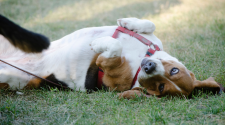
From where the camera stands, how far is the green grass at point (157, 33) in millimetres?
1979

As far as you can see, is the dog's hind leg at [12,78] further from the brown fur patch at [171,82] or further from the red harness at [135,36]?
the brown fur patch at [171,82]

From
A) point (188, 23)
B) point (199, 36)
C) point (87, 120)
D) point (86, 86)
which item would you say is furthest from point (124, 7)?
point (87, 120)

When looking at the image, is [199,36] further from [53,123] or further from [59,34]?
[53,123]

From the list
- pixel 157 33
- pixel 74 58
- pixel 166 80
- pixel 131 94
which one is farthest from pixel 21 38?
pixel 157 33

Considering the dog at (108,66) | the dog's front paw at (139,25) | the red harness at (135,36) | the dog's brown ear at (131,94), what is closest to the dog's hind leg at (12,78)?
the dog at (108,66)

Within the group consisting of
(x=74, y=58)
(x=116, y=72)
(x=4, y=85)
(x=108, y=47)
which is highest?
(x=108, y=47)

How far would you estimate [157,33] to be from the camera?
4.92m

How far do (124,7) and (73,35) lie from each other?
15.9 feet

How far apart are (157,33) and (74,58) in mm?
2847

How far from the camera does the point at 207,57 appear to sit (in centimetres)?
342

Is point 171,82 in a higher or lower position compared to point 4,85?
higher

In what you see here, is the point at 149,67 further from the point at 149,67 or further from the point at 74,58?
the point at 74,58

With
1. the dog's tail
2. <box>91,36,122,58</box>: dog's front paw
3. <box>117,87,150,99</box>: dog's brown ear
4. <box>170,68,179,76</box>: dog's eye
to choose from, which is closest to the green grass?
<box>117,87,150,99</box>: dog's brown ear

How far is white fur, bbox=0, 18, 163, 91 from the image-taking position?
8.48 ft
